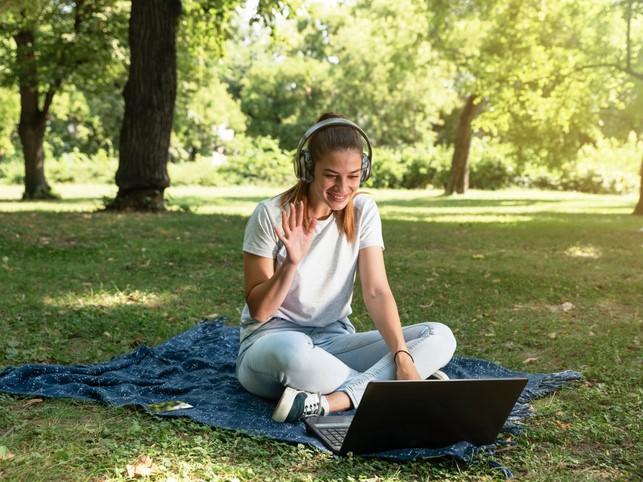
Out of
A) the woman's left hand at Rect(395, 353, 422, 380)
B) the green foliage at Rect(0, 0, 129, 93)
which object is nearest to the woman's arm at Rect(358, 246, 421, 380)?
the woman's left hand at Rect(395, 353, 422, 380)

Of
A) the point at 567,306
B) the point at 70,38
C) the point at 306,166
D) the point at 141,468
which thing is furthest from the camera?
the point at 70,38

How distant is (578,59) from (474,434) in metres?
17.2

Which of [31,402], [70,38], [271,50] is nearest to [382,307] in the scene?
[31,402]

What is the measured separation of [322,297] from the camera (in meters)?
3.95

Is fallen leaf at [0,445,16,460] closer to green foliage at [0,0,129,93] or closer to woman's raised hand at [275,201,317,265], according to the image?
woman's raised hand at [275,201,317,265]

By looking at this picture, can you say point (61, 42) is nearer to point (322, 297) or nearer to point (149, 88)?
point (149, 88)

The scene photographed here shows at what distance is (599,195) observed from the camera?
33.0 metres

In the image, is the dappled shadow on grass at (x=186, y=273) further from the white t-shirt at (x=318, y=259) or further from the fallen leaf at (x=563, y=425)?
the fallen leaf at (x=563, y=425)

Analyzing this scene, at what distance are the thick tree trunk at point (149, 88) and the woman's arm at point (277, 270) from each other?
10.4 meters

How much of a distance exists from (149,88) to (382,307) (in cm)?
1071

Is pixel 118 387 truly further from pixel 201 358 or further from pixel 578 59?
pixel 578 59

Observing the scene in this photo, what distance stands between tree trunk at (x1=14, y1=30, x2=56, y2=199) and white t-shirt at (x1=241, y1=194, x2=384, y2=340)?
17.0 metres

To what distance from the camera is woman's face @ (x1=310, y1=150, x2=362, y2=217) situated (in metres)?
3.57

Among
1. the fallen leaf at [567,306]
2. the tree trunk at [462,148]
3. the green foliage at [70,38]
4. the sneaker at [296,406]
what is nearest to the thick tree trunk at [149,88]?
the green foliage at [70,38]
